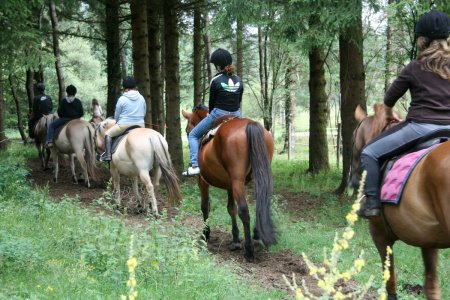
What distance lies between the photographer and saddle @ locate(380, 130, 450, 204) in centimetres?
473

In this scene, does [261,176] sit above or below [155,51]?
below

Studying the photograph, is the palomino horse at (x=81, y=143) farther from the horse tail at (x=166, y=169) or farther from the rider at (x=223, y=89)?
the rider at (x=223, y=89)

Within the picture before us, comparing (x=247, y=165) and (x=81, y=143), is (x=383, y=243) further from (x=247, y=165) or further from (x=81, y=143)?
(x=81, y=143)

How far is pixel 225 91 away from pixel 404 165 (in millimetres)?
4259

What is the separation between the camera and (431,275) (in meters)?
5.29

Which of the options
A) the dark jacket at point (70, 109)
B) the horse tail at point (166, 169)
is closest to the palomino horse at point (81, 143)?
the dark jacket at point (70, 109)

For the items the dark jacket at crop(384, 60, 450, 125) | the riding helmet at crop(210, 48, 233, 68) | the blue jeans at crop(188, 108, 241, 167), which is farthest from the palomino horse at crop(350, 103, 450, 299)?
the riding helmet at crop(210, 48, 233, 68)

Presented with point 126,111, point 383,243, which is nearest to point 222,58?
point 126,111

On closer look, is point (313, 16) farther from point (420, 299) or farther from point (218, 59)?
point (420, 299)

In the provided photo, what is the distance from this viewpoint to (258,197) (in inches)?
301

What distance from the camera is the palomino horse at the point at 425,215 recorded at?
4215 mm

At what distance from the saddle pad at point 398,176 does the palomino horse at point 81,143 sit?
398 inches

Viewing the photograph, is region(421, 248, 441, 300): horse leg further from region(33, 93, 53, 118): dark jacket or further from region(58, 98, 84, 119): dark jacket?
region(33, 93, 53, 118): dark jacket

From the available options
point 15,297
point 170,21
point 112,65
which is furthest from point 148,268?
point 112,65
